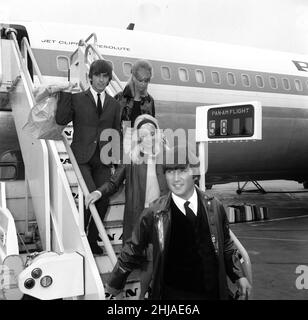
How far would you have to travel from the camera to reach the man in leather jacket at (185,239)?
106 inches

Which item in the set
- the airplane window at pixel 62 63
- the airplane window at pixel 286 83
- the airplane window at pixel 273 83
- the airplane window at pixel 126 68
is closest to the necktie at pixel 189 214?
the airplane window at pixel 62 63

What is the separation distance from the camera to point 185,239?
106 inches

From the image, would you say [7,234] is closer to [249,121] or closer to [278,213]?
[249,121]

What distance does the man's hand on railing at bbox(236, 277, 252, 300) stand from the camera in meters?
2.89

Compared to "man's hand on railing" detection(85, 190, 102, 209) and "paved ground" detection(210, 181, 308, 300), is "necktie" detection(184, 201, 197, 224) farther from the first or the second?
"paved ground" detection(210, 181, 308, 300)

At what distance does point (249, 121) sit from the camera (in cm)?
335

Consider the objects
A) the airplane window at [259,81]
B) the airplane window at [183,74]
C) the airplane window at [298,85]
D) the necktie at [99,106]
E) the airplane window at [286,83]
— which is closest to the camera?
the necktie at [99,106]

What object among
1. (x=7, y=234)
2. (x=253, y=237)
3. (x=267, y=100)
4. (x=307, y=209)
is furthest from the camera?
(x=307, y=209)

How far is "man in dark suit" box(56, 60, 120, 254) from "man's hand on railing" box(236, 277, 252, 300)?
152cm

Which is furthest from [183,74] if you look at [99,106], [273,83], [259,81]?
[99,106]

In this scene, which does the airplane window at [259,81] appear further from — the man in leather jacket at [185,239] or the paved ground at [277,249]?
the man in leather jacket at [185,239]
